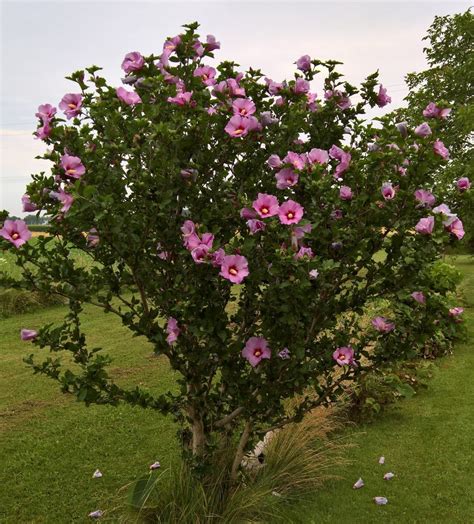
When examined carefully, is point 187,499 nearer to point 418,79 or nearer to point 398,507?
point 398,507

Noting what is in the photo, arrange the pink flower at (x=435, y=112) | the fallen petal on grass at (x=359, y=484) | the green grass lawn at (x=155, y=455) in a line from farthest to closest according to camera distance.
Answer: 1. the fallen petal on grass at (x=359, y=484)
2. the green grass lawn at (x=155, y=455)
3. the pink flower at (x=435, y=112)

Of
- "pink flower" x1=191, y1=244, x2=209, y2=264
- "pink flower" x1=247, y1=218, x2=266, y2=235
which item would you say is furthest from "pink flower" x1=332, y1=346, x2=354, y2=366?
"pink flower" x1=191, y1=244, x2=209, y2=264

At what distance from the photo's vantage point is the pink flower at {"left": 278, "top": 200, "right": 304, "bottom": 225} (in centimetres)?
271

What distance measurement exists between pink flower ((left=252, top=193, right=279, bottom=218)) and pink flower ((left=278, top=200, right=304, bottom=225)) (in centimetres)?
4

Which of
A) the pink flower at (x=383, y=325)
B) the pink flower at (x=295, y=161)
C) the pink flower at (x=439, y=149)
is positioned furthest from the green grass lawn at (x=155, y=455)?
the pink flower at (x=439, y=149)

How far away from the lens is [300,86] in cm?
341

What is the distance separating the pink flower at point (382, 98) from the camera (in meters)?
3.61

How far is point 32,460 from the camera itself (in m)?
4.97

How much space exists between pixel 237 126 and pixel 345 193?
711mm

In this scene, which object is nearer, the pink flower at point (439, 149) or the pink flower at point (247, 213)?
the pink flower at point (247, 213)

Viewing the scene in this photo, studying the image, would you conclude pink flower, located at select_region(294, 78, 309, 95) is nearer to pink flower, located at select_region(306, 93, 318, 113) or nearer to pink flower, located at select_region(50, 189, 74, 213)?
pink flower, located at select_region(306, 93, 318, 113)

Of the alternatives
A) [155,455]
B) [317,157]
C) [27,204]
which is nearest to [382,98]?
[317,157]

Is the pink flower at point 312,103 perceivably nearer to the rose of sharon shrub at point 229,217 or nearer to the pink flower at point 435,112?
the rose of sharon shrub at point 229,217

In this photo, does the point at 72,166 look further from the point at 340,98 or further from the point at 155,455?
the point at 155,455
